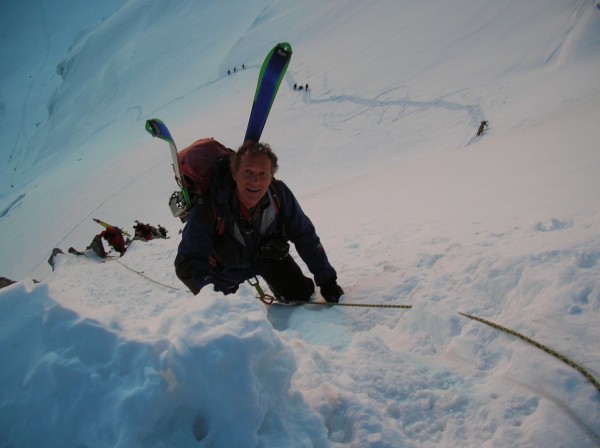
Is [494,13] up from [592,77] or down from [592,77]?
up

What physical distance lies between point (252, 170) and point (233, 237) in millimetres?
656

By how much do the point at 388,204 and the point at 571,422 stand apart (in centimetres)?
501

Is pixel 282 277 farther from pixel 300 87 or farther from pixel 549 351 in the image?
pixel 300 87

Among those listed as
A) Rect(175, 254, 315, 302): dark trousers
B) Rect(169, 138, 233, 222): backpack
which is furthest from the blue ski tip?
Rect(175, 254, 315, 302): dark trousers

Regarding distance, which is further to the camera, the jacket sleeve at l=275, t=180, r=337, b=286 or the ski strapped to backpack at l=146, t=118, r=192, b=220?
the jacket sleeve at l=275, t=180, r=337, b=286

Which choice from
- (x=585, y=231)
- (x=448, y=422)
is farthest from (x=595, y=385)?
(x=585, y=231)

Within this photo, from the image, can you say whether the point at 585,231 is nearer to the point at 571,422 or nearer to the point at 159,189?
the point at 571,422

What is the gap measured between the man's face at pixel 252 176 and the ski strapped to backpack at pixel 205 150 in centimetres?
30

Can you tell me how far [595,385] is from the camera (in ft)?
4.33

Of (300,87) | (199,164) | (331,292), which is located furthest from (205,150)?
(300,87)

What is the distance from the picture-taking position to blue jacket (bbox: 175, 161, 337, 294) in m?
2.61

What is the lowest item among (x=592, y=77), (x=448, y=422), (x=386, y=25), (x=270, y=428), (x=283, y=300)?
(x=592, y=77)

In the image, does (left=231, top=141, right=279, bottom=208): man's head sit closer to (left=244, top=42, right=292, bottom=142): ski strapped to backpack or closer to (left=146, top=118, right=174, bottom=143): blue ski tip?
(left=244, top=42, right=292, bottom=142): ski strapped to backpack

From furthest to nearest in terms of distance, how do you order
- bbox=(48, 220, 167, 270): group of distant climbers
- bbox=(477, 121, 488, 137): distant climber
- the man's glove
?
bbox=(477, 121, 488, 137): distant climber, bbox=(48, 220, 167, 270): group of distant climbers, the man's glove
